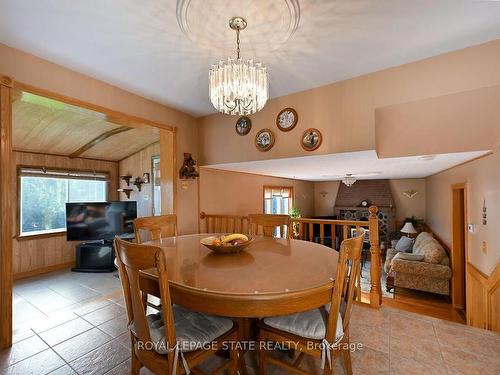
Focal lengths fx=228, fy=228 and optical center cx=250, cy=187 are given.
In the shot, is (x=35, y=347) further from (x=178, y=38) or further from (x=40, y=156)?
(x=40, y=156)

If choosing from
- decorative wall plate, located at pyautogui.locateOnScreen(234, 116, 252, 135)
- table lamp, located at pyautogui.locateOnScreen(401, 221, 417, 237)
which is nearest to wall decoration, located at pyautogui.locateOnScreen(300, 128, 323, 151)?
decorative wall plate, located at pyautogui.locateOnScreen(234, 116, 252, 135)

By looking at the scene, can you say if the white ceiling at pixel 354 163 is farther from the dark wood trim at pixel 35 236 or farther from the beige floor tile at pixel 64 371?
the dark wood trim at pixel 35 236

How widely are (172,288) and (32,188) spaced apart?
4685 mm

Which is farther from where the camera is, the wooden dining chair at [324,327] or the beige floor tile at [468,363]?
the beige floor tile at [468,363]

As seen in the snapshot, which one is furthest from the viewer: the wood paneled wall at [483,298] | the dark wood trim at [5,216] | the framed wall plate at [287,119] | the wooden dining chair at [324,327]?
the framed wall plate at [287,119]

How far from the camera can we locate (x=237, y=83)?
4.97ft

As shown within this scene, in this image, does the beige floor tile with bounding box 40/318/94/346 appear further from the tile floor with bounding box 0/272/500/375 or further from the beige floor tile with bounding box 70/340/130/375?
the beige floor tile with bounding box 70/340/130/375

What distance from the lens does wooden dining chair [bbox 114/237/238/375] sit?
3.32ft

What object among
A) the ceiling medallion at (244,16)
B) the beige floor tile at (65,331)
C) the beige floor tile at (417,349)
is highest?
the ceiling medallion at (244,16)

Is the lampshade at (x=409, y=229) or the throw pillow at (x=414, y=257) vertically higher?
the lampshade at (x=409, y=229)

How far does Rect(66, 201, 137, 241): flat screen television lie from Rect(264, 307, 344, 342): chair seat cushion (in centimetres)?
358

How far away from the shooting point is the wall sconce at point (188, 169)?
3.23 metres

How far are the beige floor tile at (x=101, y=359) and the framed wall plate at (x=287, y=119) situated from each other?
263 centimetres

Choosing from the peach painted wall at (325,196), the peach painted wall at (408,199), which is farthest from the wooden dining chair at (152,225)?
the peach painted wall at (408,199)
